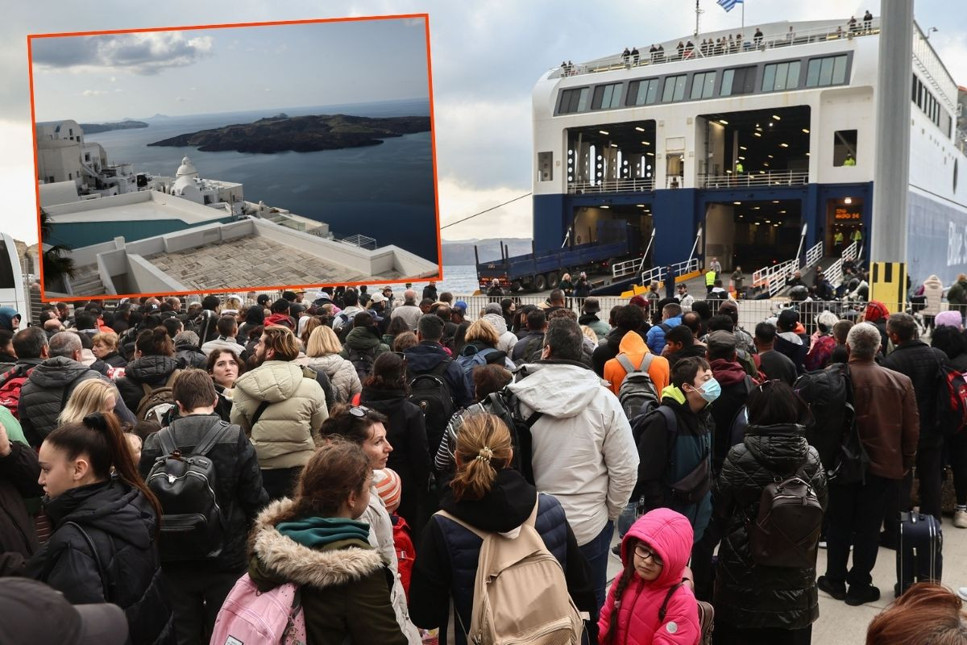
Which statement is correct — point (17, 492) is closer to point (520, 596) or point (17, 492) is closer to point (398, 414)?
point (398, 414)

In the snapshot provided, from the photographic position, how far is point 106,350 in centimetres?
671

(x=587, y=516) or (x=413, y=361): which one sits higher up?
(x=413, y=361)

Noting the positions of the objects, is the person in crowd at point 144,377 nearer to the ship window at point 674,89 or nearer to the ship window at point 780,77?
the ship window at point 780,77

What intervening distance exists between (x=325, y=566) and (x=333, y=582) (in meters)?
0.06

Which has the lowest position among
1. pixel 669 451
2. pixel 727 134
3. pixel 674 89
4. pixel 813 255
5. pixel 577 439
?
pixel 813 255

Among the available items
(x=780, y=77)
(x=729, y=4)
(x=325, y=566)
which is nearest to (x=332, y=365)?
(x=325, y=566)

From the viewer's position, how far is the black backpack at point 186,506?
10.5 feet

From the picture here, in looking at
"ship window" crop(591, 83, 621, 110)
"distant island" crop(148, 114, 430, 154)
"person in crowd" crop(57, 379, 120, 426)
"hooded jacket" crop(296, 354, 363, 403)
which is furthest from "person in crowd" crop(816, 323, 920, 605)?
"ship window" crop(591, 83, 621, 110)

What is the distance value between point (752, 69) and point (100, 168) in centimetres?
2654

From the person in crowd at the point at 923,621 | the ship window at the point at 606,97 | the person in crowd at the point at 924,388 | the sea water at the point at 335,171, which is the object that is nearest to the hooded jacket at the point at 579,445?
the person in crowd at the point at 923,621

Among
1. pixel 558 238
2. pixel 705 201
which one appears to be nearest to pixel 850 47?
pixel 705 201

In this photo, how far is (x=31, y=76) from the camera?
36.9 feet

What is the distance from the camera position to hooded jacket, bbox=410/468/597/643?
2.63 metres

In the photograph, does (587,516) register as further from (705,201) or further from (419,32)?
(705,201)
